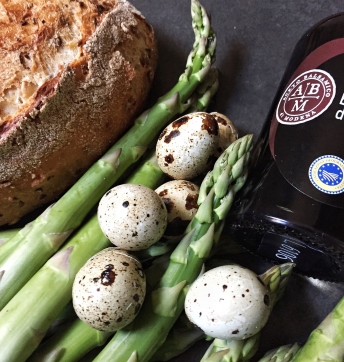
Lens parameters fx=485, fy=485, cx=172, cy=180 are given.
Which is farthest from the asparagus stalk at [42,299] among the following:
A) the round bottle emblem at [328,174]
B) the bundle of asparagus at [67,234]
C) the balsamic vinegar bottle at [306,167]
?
the round bottle emblem at [328,174]

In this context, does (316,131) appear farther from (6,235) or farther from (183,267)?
(6,235)

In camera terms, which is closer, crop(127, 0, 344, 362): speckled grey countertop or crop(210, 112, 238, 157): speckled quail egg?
crop(210, 112, 238, 157): speckled quail egg

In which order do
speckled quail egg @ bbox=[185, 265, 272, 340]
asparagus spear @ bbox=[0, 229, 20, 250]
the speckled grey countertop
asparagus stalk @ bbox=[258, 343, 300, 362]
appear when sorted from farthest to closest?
the speckled grey countertop, asparagus spear @ bbox=[0, 229, 20, 250], asparagus stalk @ bbox=[258, 343, 300, 362], speckled quail egg @ bbox=[185, 265, 272, 340]

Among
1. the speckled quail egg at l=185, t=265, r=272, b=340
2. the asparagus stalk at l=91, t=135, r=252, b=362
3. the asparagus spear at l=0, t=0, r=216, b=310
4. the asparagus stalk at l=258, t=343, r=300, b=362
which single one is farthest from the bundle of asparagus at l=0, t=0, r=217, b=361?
the asparagus stalk at l=258, t=343, r=300, b=362

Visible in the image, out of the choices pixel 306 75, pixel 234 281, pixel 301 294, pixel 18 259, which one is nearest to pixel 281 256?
pixel 301 294

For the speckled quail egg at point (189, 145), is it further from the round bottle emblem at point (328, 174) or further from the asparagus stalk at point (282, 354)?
the asparagus stalk at point (282, 354)

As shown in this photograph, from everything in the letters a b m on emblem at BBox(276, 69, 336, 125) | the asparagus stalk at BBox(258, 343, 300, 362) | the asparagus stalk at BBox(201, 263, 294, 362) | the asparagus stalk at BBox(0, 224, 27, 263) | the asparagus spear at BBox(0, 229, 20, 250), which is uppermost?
the letters a b m on emblem at BBox(276, 69, 336, 125)

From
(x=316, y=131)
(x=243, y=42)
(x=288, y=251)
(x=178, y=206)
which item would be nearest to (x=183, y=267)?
(x=178, y=206)

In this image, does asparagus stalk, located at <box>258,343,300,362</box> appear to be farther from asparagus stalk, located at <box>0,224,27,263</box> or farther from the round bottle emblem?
asparagus stalk, located at <box>0,224,27,263</box>
